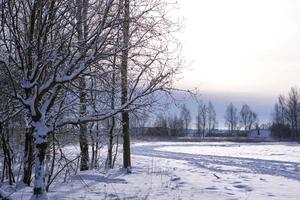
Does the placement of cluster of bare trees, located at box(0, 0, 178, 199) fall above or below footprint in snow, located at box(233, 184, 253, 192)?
above

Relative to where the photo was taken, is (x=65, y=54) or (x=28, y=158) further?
(x=28, y=158)

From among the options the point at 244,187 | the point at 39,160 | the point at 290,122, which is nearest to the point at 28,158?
the point at 39,160

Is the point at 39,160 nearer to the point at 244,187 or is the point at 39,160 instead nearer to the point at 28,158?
the point at 28,158

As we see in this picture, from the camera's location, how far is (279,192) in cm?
1333

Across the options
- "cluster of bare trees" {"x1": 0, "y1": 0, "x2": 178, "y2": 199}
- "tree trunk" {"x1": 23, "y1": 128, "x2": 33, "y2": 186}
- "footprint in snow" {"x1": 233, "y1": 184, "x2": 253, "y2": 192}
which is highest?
"cluster of bare trees" {"x1": 0, "y1": 0, "x2": 178, "y2": 199}

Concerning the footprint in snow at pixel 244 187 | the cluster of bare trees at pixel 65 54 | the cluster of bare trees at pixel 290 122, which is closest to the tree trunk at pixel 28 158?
the cluster of bare trees at pixel 65 54

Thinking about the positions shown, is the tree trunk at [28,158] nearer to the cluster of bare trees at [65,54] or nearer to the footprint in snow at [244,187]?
the cluster of bare trees at [65,54]

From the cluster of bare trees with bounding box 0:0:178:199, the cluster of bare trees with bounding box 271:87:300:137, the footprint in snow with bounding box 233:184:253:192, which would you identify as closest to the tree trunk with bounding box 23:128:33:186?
the cluster of bare trees with bounding box 0:0:178:199

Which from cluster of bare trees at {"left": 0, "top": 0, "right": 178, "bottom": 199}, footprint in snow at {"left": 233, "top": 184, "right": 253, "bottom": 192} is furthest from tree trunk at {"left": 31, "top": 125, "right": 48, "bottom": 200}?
footprint in snow at {"left": 233, "top": 184, "right": 253, "bottom": 192}

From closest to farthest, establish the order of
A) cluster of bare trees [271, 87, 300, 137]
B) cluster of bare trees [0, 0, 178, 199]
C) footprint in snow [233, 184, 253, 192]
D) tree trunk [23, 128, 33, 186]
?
1. cluster of bare trees [0, 0, 178, 199]
2. tree trunk [23, 128, 33, 186]
3. footprint in snow [233, 184, 253, 192]
4. cluster of bare trees [271, 87, 300, 137]

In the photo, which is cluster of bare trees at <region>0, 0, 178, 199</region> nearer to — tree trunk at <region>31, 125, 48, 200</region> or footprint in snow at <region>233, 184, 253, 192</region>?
tree trunk at <region>31, 125, 48, 200</region>

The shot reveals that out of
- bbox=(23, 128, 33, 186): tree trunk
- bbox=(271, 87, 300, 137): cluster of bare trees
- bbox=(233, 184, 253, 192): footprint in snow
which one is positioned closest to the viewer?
bbox=(23, 128, 33, 186): tree trunk

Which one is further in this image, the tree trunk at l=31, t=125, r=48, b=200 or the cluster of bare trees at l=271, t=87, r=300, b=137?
the cluster of bare trees at l=271, t=87, r=300, b=137

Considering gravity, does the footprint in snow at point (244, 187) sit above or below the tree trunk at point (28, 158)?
below
